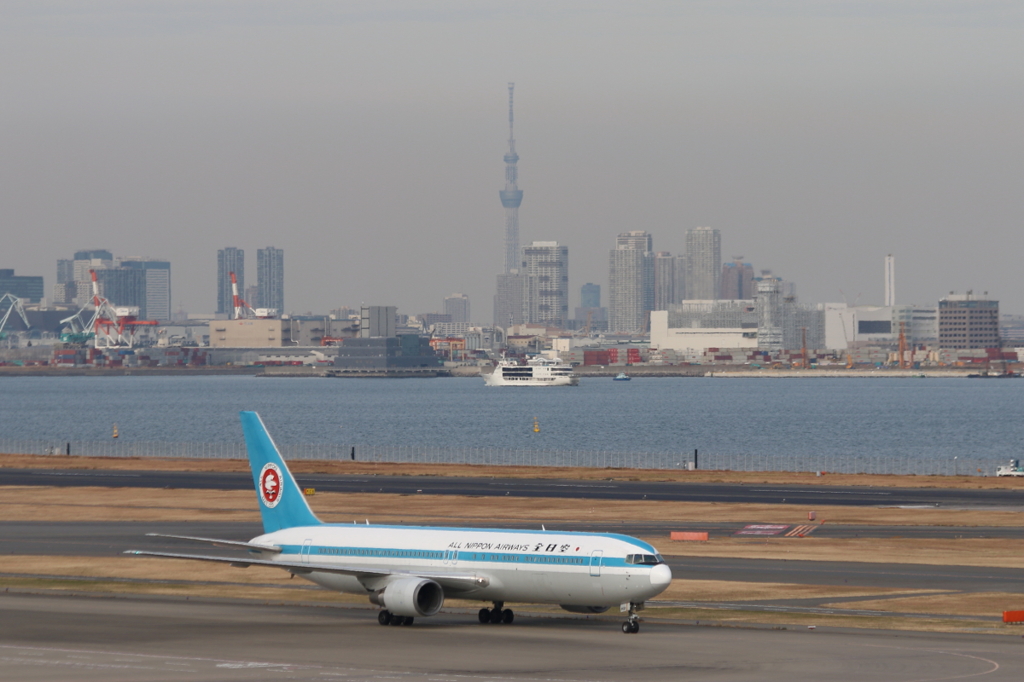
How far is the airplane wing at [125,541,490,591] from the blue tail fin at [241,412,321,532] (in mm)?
2689

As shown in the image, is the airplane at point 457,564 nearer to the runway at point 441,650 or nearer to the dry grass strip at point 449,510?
the runway at point 441,650

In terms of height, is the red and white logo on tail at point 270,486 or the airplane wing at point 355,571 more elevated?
the red and white logo on tail at point 270,486

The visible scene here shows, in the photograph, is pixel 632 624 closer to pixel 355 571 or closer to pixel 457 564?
pixel 457 564

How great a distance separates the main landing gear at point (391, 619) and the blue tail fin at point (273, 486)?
223 inches

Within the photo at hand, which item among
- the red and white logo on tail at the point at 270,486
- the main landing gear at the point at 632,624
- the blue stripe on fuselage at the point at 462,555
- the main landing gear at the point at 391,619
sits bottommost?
the main landing gear at the point at 391,619

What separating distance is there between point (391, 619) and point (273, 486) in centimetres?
825

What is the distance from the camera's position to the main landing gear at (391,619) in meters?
53.7

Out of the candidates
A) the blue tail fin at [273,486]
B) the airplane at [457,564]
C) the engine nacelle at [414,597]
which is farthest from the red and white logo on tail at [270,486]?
the engine nacelle at [414,597]

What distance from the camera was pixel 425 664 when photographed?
147 ft

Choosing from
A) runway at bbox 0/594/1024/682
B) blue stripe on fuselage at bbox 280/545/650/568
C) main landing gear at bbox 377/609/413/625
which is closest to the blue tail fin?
blue stripe on fuselage at bbox 280/545/650/568

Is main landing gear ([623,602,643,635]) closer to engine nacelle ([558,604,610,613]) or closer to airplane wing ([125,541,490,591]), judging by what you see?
engine nacelle ([558,604,610,613])

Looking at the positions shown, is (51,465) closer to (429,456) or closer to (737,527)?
(429,456)

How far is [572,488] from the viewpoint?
11569cm

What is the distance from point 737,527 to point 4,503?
178 ft
